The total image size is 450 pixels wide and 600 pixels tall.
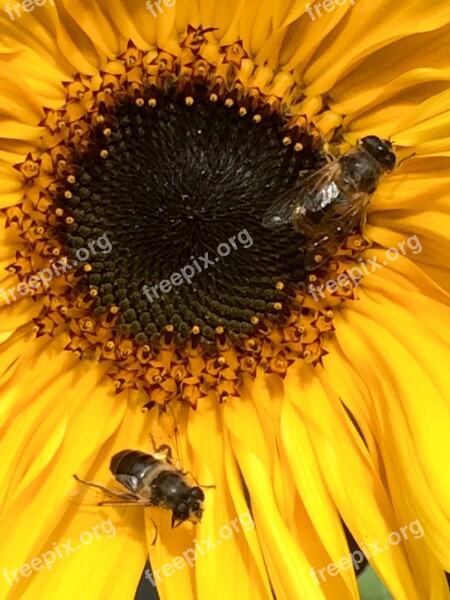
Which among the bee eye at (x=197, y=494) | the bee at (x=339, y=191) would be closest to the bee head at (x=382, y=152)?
the bee at (x=339, y=191)

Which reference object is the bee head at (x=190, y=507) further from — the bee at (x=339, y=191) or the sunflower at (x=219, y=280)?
the bee at (x=339, y=191)

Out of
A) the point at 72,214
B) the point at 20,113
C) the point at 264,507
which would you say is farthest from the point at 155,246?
the point at 264,507

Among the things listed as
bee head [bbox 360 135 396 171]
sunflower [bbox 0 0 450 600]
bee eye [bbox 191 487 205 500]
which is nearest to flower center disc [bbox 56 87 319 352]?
sunflower [bbox 0 0 450 600]

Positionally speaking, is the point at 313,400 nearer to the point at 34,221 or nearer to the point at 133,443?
the point at 133,443

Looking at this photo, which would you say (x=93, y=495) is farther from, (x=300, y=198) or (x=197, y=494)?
(x=300, y=198)

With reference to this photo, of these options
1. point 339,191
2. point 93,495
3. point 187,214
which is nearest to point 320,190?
point 339,191
